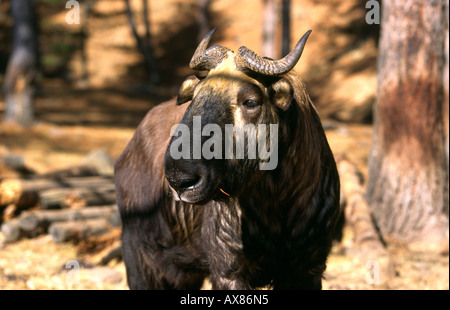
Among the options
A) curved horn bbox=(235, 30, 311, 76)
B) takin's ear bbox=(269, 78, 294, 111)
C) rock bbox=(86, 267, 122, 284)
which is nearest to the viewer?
curved horn bbox=(235, 30, 311, 76)

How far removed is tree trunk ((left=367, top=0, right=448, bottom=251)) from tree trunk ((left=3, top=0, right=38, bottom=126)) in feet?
30.8

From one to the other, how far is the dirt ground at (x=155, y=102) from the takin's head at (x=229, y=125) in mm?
3110

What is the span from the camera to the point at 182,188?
2910 mm

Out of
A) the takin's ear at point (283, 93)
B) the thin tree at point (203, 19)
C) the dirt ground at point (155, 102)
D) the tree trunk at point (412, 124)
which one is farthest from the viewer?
the thin tree at point (203, 19)

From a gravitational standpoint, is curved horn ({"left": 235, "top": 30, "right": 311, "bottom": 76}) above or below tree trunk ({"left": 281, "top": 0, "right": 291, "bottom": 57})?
below

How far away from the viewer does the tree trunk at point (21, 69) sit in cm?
1346

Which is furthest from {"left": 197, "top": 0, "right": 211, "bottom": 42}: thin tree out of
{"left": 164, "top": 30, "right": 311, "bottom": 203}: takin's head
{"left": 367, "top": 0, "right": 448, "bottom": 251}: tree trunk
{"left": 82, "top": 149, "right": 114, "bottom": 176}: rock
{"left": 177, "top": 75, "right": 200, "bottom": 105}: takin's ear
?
{"left": 164, "top": 30, "right": 311, "bottom": 203}: takin's head

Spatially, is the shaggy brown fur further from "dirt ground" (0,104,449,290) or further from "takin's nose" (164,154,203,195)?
"dirt ground" (0,104,449,290)

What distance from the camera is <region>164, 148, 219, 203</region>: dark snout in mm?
2883

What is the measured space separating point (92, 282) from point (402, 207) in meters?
3.95

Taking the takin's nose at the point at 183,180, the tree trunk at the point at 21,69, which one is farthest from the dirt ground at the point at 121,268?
the tree trunk at the point at 21,69

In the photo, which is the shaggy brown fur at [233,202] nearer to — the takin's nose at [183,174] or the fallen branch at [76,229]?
the takin's nose at [183,174]

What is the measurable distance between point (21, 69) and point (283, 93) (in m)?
11.7

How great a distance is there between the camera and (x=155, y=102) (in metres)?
22.1
